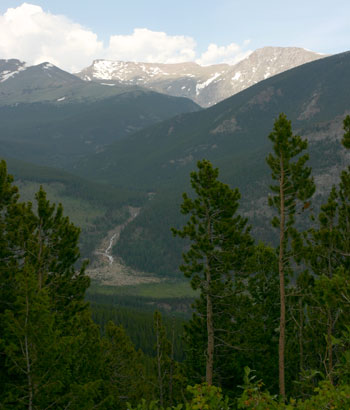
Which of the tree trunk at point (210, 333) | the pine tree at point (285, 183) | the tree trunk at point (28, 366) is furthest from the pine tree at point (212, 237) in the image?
the tree trunk at point (28, 366)

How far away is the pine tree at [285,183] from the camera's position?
26.0 m

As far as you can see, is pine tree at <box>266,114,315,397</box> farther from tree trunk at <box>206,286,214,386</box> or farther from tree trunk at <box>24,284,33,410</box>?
Answer: tree trunk at <box>24,284,33,410</box>

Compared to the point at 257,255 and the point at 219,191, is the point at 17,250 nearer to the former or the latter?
the point at 219,191

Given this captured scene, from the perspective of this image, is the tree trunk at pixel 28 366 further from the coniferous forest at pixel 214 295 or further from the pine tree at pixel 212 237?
the pine tree at pixel 212 237

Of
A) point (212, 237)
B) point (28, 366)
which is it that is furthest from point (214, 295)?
point (28, 366)

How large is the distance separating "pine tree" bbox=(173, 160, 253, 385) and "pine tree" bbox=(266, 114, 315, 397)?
3123 mm

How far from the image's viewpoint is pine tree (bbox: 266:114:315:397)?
26.0 m

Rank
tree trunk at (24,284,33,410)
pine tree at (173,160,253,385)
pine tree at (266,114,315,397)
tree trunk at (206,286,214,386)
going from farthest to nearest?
tree trunk at (206,286,214,386) < pine tree at (173,160,253,385) < pine tree at (266,114,315,397) < tree trunk at (24,284,33,410)

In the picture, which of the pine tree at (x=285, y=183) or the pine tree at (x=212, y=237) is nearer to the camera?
the pine tree at (x=285, y=183)

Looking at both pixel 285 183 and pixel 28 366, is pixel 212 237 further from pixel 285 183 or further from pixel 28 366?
pixel 28 366

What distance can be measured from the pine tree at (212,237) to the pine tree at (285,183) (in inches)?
123

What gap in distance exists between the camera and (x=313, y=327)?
3052 cm

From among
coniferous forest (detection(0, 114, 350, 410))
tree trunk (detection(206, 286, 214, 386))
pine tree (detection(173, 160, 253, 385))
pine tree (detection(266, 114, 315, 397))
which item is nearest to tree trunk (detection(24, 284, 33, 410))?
coniferous forest (detection(0, 114, 350, 410))

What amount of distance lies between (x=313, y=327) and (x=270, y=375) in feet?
18.2
